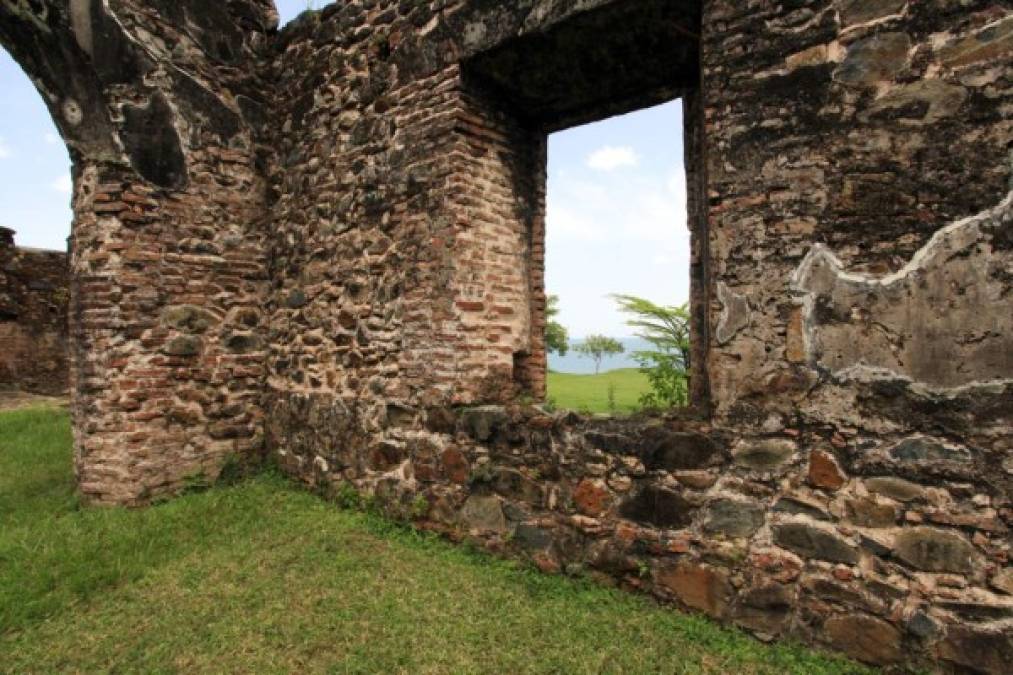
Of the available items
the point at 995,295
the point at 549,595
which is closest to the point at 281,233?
the point at 549,595

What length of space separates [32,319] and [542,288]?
11452 millimetres

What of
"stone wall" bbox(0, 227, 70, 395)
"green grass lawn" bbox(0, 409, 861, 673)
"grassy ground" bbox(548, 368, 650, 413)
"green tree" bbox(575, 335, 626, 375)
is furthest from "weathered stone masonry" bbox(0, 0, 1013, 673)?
"green tree" bbox(575, 335, 626, 375)

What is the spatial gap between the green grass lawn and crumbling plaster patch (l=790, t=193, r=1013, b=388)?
134 cm

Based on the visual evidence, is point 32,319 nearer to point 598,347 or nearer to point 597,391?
point 597,391

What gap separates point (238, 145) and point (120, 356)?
7.01 feet

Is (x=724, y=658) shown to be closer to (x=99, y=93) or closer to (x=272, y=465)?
(x=272, y=465)

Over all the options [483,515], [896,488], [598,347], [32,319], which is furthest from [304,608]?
[598,347]

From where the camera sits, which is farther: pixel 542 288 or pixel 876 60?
pixel 542 288

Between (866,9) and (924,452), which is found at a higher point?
(866,9)

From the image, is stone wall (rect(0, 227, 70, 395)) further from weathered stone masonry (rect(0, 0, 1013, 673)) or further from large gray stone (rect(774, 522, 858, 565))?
large gray stone (rect(774, 522, 858, 565))

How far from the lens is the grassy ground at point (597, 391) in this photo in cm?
626

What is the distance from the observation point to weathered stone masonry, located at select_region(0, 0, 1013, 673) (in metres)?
2.39

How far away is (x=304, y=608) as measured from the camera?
3.12 meters

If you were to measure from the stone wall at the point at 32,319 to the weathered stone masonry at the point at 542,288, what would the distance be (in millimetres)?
7895
